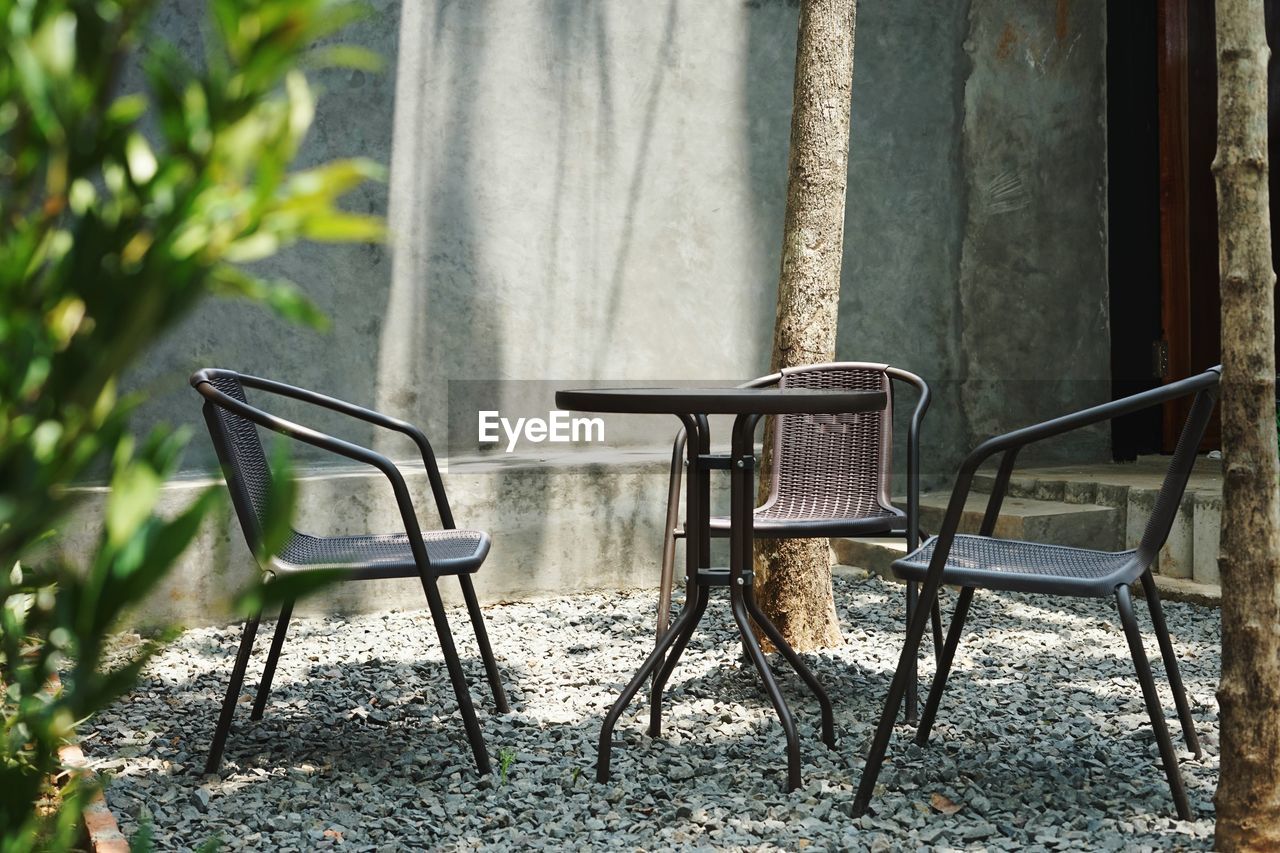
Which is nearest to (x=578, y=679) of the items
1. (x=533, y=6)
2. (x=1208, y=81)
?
(x=533, y=6)

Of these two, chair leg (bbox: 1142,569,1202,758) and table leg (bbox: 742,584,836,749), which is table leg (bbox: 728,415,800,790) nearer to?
table leg (bbox: 742,584,836,749)

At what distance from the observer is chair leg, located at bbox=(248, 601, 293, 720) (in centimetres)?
289

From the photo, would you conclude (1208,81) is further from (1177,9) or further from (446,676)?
(446,676)

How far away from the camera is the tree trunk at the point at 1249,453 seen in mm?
2008

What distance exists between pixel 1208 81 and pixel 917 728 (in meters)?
4.48

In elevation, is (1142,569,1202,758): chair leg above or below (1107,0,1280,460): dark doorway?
below

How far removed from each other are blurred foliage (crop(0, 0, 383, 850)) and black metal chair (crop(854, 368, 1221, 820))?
189 cm

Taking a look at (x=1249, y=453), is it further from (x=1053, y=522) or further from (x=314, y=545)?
Result: (x=1053, y=522)

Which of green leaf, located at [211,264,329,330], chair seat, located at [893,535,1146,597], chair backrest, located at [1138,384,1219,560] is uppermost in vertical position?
green leaf, located at [211,264,329,330]

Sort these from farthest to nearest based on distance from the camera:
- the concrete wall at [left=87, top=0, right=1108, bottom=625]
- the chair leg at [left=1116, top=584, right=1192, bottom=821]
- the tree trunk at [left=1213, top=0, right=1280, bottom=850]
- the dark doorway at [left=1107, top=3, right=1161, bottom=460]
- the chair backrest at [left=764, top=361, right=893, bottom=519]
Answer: the dark doorway at [left=1107, top=3, right=1161, bottom=460] → the concrete wall at [left=87, top=0, right=1108, bottom=625] → the chair backrest at [left=764, top=361, right=893, bottom=519] → the chair leg at [left=1116, top=584, right=1192, bottom=821] → the tree trunk at [left=1213, top=0, right=1280, bottom=850]

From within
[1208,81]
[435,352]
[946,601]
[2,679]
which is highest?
[1208,81]

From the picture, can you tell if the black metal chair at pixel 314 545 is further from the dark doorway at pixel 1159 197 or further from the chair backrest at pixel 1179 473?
the dark doorway at pixel 1159 197

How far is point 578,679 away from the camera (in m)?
3.49

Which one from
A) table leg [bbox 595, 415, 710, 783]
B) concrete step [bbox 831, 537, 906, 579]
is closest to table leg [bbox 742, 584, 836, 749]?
table leg [bbox 595, 415, 710, 783]
